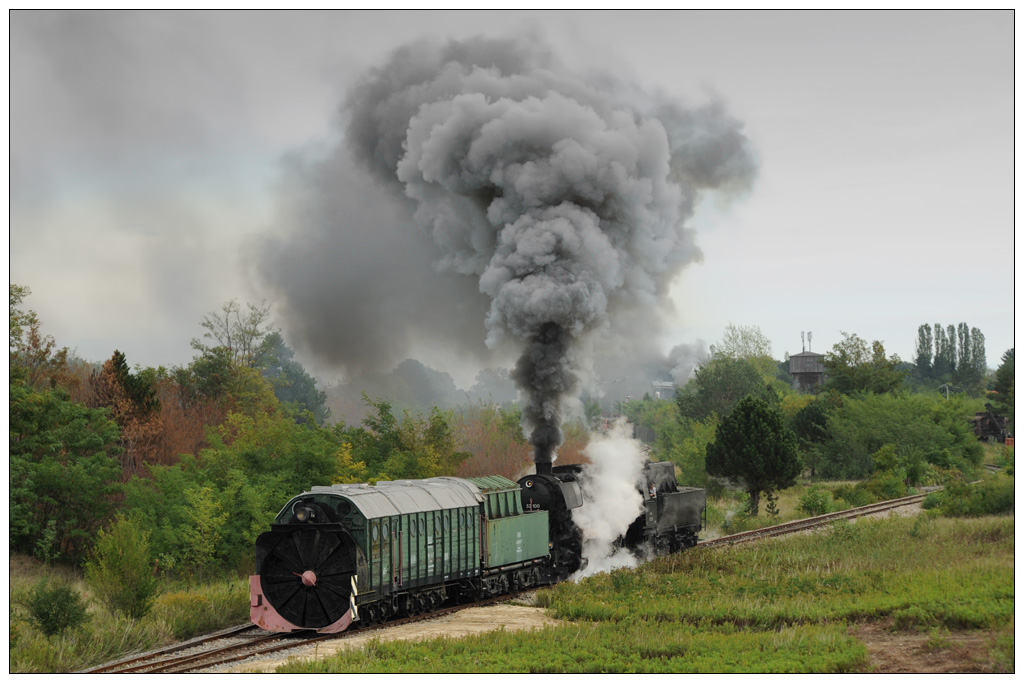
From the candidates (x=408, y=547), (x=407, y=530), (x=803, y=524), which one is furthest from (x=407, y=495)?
(x=803, y=524)

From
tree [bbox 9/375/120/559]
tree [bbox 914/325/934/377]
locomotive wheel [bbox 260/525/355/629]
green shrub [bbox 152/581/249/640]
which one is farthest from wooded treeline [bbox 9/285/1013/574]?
tree [bbox 914/325/934/377]

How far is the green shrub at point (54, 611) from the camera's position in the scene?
1412cm

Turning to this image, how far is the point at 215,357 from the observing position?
49344 mm

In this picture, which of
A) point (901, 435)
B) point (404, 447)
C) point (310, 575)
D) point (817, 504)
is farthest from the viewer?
point (901, 435)

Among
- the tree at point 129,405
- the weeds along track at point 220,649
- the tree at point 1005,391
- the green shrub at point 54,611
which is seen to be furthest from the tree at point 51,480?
the tree at point 1005,391

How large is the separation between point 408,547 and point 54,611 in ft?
19.0

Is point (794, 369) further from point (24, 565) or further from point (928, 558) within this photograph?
point (24, 565)

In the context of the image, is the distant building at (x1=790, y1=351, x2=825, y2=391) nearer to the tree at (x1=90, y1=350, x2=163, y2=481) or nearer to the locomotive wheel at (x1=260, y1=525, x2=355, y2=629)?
the tree at (x1=90, y1=350, x2=163, y2=481)

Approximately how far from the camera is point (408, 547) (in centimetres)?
1582

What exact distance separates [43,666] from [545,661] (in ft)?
24.1

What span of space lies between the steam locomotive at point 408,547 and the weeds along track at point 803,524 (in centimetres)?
800

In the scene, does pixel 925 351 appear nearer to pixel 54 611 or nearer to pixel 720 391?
pixel 720 391

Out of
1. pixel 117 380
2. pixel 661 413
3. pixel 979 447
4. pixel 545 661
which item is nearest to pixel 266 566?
pixel 545 661

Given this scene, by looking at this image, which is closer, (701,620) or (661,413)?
(701,620)
